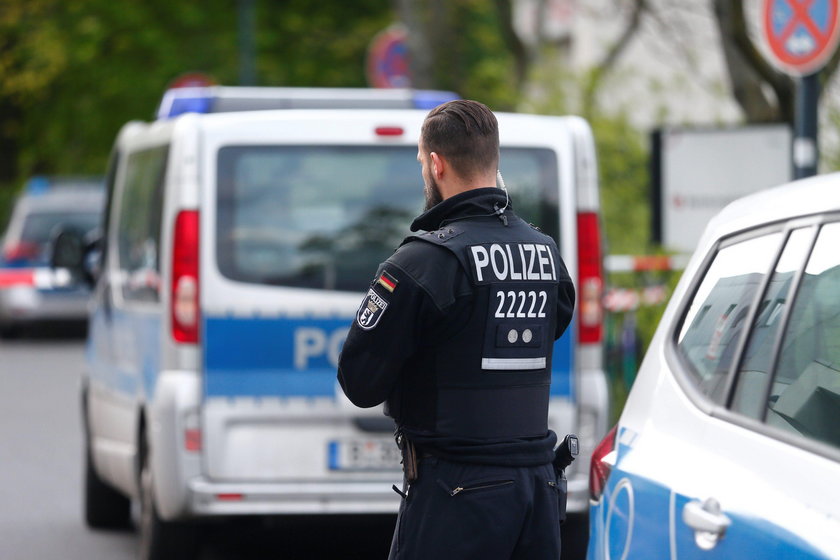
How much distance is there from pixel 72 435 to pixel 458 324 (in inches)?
356

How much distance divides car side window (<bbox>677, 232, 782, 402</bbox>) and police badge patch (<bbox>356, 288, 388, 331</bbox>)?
0.63 metres

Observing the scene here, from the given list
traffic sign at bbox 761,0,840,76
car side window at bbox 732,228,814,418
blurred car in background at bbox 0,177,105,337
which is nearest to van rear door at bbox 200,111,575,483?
traffic sign at bbox 761,0,840,76

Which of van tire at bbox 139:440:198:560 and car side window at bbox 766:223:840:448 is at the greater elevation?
car side window at bbox 766:223:840:448

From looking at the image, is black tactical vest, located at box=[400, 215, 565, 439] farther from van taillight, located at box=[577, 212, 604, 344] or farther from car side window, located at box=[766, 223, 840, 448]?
van taillight, located at box=[577, 212, 604, 344]

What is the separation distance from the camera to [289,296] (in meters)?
6.54

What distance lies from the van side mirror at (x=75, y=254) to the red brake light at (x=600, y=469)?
5165 millimetres

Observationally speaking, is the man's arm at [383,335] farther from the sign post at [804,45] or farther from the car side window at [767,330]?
the sign post at [804,45]

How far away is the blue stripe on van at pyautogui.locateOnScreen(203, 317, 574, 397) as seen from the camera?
6.45 metres

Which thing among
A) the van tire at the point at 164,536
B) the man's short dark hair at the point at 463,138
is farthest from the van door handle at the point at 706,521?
the van tire at the point at 164,536

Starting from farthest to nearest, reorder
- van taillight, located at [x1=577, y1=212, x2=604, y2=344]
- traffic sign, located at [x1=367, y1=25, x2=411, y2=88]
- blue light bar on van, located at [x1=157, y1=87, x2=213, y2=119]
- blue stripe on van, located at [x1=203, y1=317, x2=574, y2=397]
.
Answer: traffic sign, located at [x1=367, y1=25, x2=411, y2=88] → blue light bar on van, located at [x1=157, y1=87, x2=213, y2=119] → van taillight, located at [x1=577, y1=212, x2=604, y2=344] → blue stripe on van, located at [x1=203, y1=317, x2=574, y2=397]

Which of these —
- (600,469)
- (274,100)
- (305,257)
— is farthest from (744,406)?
(274,100)

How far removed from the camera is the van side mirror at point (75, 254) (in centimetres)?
877

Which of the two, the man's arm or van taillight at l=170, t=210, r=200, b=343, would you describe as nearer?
the man's arm

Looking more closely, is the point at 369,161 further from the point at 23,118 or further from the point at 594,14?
the point at 23,118
